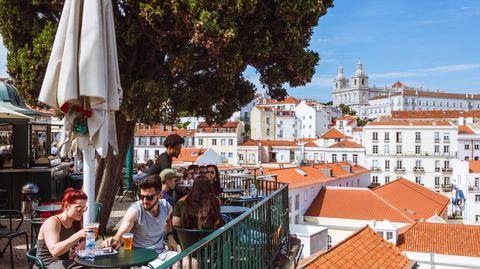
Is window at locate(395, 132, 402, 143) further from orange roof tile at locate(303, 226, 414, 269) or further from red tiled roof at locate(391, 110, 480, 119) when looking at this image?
orange roof tile at locate(303, 226, 414, 269)

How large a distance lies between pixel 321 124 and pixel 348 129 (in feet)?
24.7

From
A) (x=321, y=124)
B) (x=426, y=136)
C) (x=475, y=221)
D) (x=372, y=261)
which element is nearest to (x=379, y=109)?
(x=321, y=124)

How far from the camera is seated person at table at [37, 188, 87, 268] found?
172 inches

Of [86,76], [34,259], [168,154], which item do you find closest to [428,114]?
[168,154]

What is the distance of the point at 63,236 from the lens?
460 cm

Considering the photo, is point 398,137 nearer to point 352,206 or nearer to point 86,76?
point 352,206

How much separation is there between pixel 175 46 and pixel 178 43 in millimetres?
96

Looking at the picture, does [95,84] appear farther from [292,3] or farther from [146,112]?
[292,3]

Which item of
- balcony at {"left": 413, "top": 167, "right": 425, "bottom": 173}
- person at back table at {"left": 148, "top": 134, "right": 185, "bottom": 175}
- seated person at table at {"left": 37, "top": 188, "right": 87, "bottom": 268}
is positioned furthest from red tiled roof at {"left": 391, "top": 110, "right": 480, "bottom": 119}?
seated person at table at {"left": 37, "top": 188, "right": 87, "bottom": 268}

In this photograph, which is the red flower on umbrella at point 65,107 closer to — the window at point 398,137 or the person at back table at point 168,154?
the person at back table at point 168,154

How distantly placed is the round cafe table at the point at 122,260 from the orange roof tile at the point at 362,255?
483 inches

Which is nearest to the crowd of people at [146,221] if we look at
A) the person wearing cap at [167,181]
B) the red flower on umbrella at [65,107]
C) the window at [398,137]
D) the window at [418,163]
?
the person wearing cap at [167,181]

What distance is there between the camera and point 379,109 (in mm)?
172500

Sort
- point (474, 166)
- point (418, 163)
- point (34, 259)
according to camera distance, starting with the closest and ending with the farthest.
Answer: point (34, 259), point (474, 166), point (418, 163)
